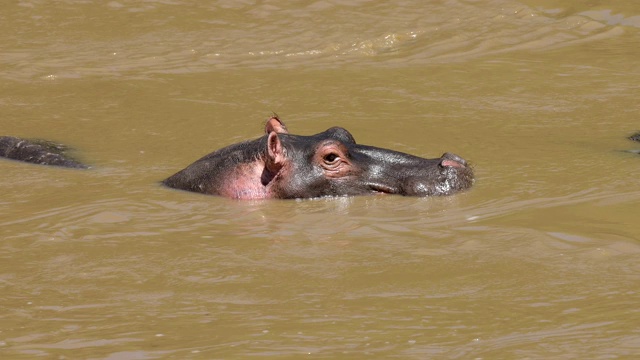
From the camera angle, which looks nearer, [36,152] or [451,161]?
[451,161]

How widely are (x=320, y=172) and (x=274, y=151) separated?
32 cm

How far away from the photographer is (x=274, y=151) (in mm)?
8047

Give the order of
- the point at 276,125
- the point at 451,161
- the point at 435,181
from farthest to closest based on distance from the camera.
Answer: the point at 276,125, the point at 451,161, the point at 435,181

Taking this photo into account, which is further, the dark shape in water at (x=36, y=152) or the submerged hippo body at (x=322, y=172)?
the dark shape in water at (x=36, y=152)

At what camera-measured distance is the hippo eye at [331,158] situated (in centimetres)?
807

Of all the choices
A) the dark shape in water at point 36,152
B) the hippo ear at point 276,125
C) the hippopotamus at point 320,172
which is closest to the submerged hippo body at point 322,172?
the hippopotamus at point 320,172

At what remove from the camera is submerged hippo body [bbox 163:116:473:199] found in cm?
795

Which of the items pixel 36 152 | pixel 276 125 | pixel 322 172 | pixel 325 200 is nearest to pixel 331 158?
pixel 322 172

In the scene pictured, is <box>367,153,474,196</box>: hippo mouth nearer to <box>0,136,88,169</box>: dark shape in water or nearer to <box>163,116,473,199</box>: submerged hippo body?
<box>163,116,473,199</box>: submerged hippo body

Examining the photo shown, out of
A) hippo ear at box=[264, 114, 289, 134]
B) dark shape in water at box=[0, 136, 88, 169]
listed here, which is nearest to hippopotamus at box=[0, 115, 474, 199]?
hippo ear at box=[264, 114, 289, 134]

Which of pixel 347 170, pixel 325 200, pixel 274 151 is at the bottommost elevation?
pixel 325 200

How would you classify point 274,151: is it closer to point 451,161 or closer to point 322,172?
point 322,172

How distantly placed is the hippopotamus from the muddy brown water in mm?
119

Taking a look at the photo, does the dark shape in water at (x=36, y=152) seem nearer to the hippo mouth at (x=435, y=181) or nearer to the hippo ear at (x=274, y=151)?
the hippo ear at (x=274, y=151)
